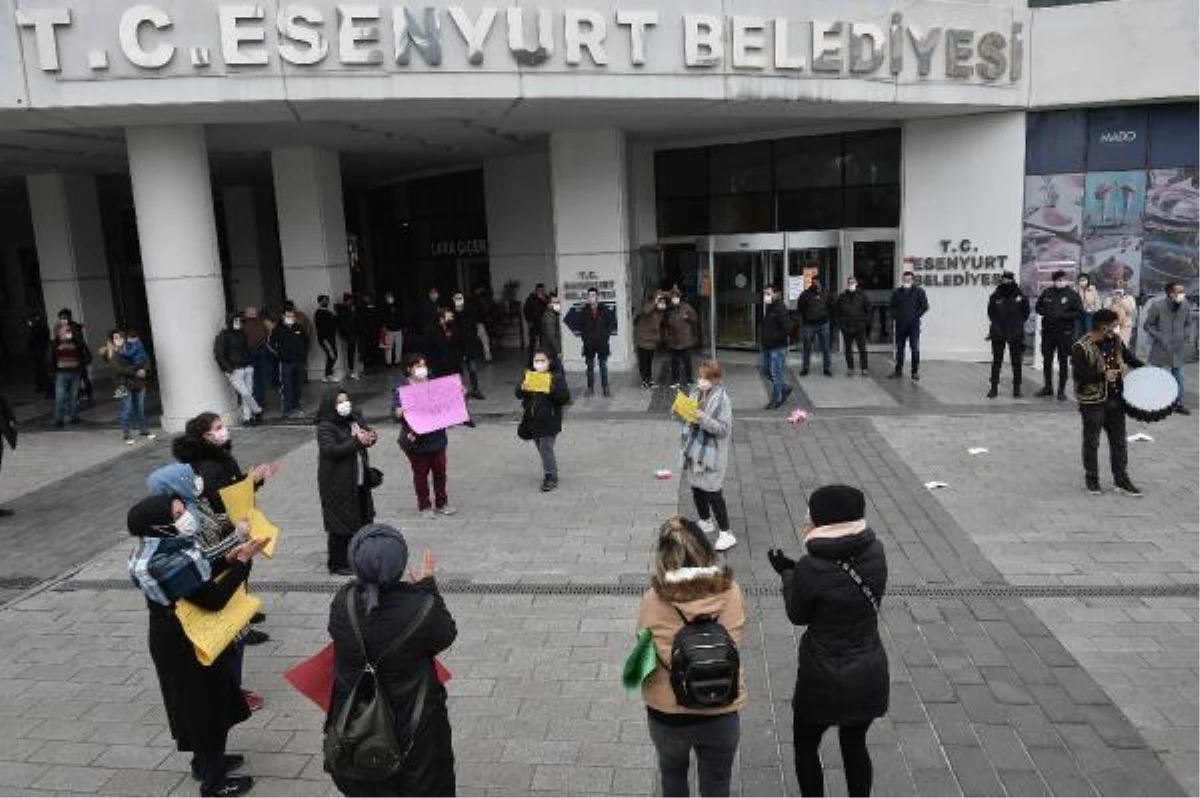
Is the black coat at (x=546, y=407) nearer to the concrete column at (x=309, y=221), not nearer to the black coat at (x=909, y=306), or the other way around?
the black coat at (x=909, y=306)

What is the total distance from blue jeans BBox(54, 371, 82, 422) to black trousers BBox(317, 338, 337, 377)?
4.16 metres

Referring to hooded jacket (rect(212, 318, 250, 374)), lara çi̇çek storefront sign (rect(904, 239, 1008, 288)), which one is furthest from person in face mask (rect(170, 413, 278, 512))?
lara çi̇çek storefront sign (rect(904, 239, 1008, 288))

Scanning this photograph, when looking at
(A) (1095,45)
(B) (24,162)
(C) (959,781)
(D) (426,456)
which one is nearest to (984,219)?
(A) (1095,45)

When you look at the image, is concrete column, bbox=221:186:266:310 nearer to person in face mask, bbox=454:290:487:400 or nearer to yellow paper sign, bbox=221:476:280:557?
person in face mask, bbox=454:290:487:400

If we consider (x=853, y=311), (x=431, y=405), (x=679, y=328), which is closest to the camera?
(x=431, y=405)

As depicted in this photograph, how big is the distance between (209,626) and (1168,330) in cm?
1233

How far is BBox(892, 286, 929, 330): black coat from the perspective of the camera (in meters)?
15.0

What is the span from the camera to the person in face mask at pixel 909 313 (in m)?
15.0

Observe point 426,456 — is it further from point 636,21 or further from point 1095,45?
point 1095,45

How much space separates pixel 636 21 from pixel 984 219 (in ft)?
25.3

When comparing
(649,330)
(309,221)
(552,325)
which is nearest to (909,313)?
(649,330)

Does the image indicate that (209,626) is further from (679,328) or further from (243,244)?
(243,244)

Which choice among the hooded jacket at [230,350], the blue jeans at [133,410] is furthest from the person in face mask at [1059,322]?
the blue jeans at [133,410]

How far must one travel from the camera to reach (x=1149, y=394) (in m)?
8.38
